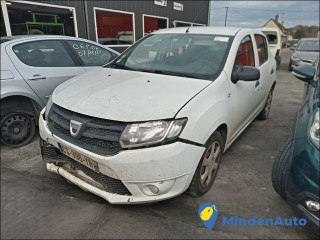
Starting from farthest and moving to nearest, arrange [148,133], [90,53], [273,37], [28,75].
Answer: [273,37], [90,53], [28,75], [148,133]

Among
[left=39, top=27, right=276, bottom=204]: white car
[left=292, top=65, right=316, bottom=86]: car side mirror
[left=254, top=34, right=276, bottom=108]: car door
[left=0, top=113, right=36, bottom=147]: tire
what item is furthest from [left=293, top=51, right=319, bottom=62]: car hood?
[left=0, top=113, right=36, bottom=147]: tire

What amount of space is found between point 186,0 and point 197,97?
14704 mm

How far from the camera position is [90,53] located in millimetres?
4316

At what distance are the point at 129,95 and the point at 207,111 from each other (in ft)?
2.27

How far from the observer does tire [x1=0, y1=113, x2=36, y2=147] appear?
332 centimetres

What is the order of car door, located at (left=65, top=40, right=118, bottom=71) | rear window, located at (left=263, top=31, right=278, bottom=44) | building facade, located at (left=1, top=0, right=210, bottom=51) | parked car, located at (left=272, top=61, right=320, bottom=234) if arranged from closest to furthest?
1. parked car, located at (left=272, top=61, right=320, bottom=234)
2. car door, located at (left=65, top=40, right=118, bottom=71)
3. building facade, located at (left=1, top=0, right=210, bottom=51)
4. rear window, located at (left=263, top=31, right=278, bottom=44)

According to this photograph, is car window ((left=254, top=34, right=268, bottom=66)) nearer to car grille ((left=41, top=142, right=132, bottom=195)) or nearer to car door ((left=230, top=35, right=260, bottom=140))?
car door ((left=230, top=35, right=260, bottom=140))

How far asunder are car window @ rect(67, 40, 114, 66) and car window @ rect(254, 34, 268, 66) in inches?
96.1

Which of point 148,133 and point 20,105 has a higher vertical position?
point 148,133

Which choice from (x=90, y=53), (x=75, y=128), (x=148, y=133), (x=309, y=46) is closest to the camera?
(x=148, y=133)

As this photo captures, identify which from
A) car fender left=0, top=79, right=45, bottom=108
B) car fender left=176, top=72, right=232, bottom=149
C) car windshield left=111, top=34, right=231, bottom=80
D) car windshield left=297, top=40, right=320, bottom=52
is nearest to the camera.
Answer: car fender left=176, top=72, right=232, bottom=149

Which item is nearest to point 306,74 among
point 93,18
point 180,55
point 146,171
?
point 180,55

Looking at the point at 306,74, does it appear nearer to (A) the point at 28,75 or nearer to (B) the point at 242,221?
(B) the point at 242,221

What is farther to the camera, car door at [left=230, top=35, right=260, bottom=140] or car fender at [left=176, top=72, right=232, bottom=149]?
car door at [left=230, top=35, right=260, bottom=140]
